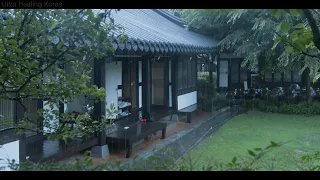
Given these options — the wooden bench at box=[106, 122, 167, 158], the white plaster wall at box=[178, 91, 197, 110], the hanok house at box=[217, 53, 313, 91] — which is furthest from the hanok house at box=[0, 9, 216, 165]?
the hanok house at box=[217, 53, 313, 91]

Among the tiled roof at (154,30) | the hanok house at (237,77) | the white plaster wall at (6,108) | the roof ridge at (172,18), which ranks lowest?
the white plaster wall at (6,108)

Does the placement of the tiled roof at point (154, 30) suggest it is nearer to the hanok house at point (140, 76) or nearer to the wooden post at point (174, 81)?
the hanok house at point (140, 76)

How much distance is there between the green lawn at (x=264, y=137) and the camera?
7305 millimetres

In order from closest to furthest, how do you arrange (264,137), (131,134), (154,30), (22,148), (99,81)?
(22,148) → (99,81) → (131,134) → (264,137) → (154,30)

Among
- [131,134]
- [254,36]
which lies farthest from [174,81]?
[131,134]

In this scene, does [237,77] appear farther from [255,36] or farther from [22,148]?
[22,148]

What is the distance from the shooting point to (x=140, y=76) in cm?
1165

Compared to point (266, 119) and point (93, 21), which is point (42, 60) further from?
point (266, 119)

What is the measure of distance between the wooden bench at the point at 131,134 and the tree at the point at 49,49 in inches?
154

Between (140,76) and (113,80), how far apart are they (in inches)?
67.9

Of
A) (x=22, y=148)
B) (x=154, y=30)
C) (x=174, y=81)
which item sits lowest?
(x=22, y=148)

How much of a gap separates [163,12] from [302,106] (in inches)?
275

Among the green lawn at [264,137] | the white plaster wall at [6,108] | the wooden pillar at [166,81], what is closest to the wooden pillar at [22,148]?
the white plaster wall at [6,108]

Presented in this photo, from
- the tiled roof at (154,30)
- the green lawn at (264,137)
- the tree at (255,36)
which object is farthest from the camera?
the tree at (255,36)
